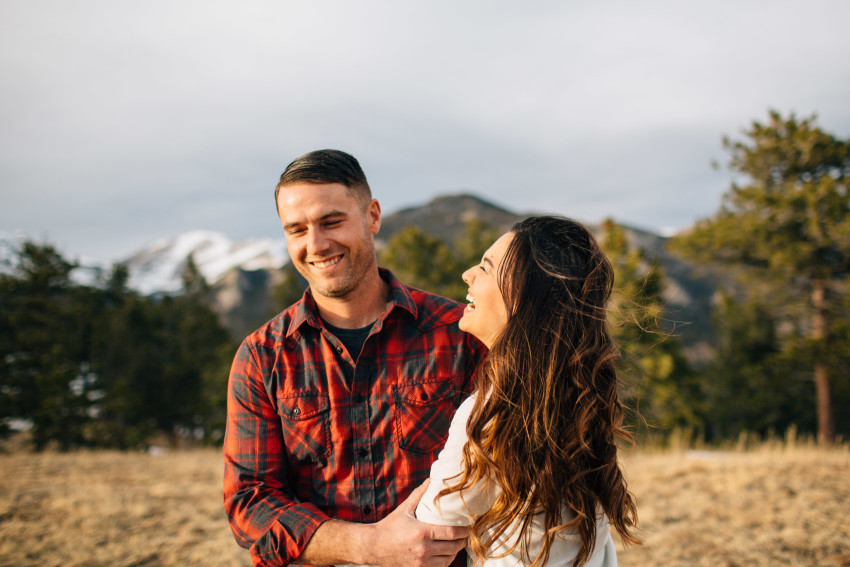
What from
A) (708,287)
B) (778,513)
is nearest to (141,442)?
(778,513)

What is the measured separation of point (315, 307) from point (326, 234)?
1.26ft

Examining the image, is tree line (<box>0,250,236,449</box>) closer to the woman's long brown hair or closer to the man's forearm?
the man's forearm

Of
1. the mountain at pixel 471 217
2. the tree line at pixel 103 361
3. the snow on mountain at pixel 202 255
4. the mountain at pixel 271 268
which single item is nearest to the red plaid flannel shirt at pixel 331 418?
the mountain at pixel 271 268

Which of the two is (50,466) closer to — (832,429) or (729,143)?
(729,143)

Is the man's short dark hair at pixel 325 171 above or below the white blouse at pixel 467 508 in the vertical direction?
above

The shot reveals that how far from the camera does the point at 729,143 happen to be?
65.3 ft

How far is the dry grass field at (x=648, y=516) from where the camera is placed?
5375 millimetres

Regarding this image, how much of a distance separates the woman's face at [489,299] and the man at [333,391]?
0.40m

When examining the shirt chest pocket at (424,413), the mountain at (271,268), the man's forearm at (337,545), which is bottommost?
the man's forearm at (337,545)

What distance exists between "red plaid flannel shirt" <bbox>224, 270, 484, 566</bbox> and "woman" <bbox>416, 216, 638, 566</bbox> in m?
0.43

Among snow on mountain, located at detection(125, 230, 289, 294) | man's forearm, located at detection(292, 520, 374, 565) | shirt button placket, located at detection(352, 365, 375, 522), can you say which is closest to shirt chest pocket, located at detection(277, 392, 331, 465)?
shirt button placket, located at detection(352, 365, 375, 522)

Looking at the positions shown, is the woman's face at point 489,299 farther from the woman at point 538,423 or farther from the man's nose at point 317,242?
the man's nose at point 317,242

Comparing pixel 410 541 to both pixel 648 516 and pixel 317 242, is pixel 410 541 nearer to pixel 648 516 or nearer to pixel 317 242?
pixel 317 242

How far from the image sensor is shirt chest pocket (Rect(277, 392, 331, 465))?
2301 mm
